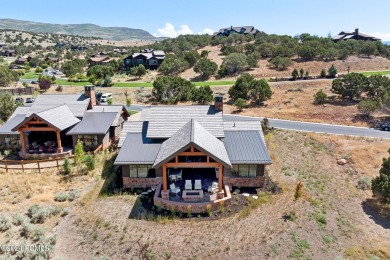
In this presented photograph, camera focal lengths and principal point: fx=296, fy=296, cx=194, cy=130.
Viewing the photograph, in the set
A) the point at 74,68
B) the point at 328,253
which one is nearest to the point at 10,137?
the point at 328,253

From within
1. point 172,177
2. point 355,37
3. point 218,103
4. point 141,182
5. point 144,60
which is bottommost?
point 141,182

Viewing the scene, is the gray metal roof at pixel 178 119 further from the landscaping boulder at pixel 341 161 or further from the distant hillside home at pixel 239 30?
the distant hillside home at pixel 239 30

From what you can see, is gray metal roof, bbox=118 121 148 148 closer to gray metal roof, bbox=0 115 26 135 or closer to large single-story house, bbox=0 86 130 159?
large single-story house, bbox=0 86 130 159

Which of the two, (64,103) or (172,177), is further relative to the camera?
(64,103)

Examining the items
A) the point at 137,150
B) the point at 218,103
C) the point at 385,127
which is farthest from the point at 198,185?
the point at 385,127

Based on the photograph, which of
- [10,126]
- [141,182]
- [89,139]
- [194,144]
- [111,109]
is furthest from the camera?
[111,109]

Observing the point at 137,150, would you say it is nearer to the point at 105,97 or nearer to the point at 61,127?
the point at 61,127

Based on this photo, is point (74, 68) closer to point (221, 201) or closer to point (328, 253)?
point (221, 201)
